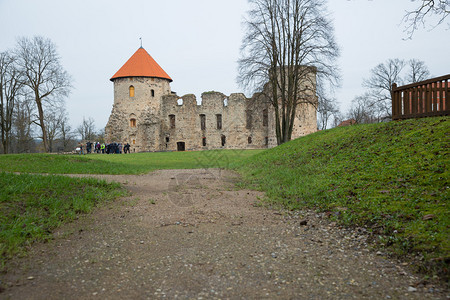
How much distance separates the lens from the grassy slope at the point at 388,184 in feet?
12.5

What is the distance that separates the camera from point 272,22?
21766mm

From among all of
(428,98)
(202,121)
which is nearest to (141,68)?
(202,121)

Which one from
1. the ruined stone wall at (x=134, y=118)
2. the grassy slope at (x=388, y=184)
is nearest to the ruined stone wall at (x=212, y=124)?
the ruined stone wall at (x=134, y=118)

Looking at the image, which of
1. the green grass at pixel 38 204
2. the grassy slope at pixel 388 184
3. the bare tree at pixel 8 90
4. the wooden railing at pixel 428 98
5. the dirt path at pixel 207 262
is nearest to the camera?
the dirt path at pixel 207 262

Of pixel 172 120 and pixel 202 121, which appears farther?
pixel 172 120

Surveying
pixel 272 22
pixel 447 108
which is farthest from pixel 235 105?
pixel 447 108

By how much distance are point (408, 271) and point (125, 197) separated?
5.91 m

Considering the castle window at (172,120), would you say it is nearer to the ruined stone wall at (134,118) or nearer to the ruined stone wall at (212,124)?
the ruined stone wall at (212,124)

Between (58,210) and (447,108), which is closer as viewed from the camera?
(58,210)

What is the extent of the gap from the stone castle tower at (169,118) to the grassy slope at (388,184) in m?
29.2

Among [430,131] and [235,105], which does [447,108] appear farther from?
[235,105]

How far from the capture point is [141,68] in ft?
136

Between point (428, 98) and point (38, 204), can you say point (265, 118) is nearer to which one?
point (428, 98)

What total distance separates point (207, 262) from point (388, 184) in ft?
13.1
